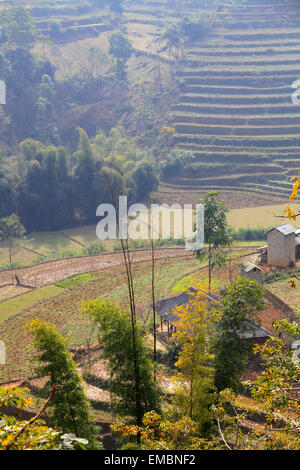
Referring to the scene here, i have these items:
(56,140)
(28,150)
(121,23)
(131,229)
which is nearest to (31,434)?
(131,229)

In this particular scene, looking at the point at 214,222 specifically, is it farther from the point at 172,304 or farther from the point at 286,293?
the point at 172,304

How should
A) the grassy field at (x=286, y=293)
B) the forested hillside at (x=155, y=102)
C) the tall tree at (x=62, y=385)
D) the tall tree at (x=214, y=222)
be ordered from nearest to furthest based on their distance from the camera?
the tall tree at (x=62, y=385), the grassy field at (x=286, y=293), the tall tree at (x=214, y=222), the forested hillside at (x=155, y=102)

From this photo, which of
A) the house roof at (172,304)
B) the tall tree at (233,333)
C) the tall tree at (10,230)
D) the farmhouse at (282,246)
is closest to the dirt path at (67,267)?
the tall tree at (10,230)

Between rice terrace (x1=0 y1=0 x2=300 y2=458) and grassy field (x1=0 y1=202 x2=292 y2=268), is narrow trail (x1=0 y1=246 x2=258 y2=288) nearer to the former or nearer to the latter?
rice terrace (x1=0 y1=0 x2=300 y2=458)

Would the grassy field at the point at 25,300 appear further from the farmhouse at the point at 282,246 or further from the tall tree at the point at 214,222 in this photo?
the farmhouse at the point at 282,246

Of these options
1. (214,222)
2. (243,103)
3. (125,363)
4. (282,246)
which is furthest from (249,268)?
(243,103)

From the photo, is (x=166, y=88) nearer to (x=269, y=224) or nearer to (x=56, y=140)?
(x=56, y=140)
